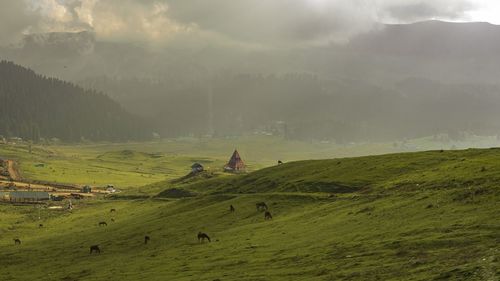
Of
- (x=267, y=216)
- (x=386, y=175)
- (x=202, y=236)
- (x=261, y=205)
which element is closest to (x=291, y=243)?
(x=202, y=236)

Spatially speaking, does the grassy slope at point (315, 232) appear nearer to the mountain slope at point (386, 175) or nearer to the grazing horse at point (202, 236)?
the mountain slope at point (386, 175)

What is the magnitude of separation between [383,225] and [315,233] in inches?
331

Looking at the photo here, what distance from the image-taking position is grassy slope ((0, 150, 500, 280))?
143ft

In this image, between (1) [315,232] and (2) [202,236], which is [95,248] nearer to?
(2) [202,236]

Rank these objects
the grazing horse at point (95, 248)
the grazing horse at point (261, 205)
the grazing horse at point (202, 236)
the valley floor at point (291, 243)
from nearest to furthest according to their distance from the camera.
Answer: the valley floor at point (291, 243), the grazing horse at point (202, 236), the grazing horse at point (95, 248), the grazing horse at point (261, 205)

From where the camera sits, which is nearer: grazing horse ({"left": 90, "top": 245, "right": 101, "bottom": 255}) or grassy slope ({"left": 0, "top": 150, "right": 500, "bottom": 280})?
grassy slope ({"left": 0, "top": 150, "right": 500, "bottom": 280})

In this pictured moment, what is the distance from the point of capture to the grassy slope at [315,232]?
4353 cm

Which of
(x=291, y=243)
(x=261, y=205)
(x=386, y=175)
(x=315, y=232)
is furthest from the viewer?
(x=386, y=175)

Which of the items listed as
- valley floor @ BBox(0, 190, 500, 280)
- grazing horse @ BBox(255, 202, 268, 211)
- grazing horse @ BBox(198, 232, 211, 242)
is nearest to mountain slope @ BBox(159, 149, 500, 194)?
valley floor @ BBox(0, 190, 500, 280)

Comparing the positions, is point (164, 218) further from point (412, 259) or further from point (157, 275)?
point (412, 259)

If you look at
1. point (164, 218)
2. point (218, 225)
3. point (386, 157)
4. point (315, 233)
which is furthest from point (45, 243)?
point (386, 157)

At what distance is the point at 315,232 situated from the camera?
63.5m

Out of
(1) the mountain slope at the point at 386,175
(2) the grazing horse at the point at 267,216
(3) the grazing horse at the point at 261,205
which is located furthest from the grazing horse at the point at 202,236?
(1) the mountain slope at the point at 386,175

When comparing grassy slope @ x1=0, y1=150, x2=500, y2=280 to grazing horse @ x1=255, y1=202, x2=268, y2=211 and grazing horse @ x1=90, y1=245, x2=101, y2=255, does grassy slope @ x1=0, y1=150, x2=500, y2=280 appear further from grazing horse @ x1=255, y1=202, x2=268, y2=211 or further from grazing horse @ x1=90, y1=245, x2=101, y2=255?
grazing horse @ x1=90, y1=245, x2=101, y2=255
